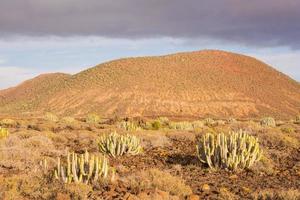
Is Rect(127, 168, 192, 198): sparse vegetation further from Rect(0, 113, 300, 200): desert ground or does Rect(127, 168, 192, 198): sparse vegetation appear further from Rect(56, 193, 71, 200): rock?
Rect(56, 193, 71, 200): rock

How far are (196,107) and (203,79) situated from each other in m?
13.6

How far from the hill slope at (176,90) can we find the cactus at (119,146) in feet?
144

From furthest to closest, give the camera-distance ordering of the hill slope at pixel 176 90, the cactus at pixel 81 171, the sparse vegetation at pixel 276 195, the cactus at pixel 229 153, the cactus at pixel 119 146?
the hill slope at pixel 176 90 → the cactus at pixel 119 146 → the cactus at pixel 229 153 → the cactus at pixel 81 171 → the sparse vegetation at pixel 276 195

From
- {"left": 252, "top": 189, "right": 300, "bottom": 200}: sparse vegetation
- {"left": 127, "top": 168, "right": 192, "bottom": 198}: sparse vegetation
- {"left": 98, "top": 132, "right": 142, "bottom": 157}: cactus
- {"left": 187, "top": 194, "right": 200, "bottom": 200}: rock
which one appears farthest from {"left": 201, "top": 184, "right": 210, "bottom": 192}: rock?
{"left": 98, "top": 132, "right": 142, "bottom": 157}: cactus

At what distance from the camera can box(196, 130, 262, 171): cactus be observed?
10.5 meters

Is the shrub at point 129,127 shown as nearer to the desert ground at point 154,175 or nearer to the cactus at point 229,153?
the desert ground at point 154,175

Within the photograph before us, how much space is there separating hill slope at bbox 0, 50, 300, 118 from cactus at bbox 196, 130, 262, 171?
1797 inches

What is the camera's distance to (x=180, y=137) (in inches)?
656

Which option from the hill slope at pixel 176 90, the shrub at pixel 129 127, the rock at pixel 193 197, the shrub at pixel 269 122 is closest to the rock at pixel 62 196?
the rock at pixel 193 197

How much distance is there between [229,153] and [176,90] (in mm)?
61760

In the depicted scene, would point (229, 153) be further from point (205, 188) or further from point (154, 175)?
point (154, 175)

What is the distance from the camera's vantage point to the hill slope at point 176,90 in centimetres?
6544

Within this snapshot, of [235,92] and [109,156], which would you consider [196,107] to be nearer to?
[235,92]

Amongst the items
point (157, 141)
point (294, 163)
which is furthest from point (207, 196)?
point (157, 141)
